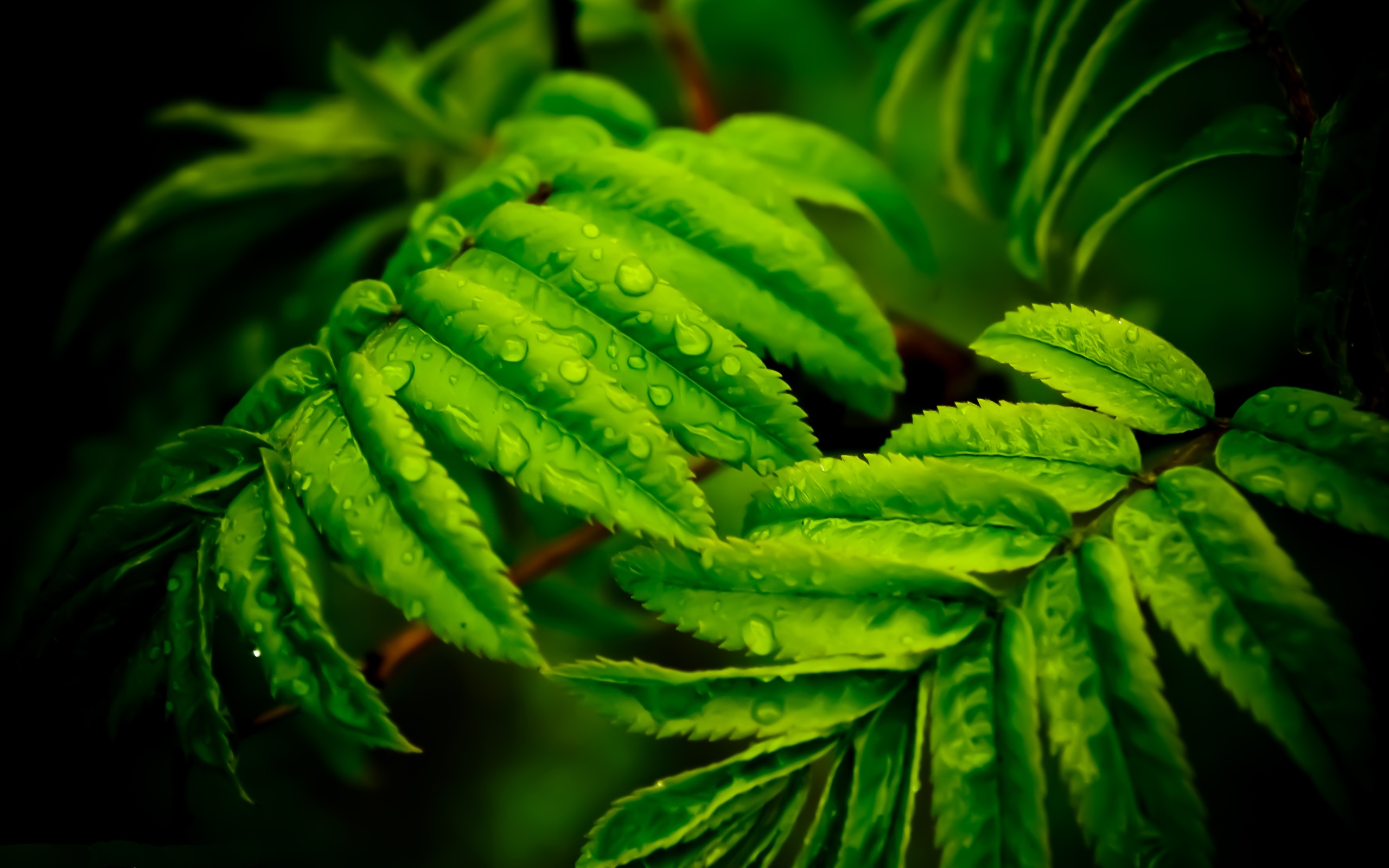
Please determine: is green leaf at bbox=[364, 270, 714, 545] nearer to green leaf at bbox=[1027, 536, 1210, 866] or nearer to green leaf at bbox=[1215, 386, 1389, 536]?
green leaf at bbox=[1027, 536, 1210, 866]

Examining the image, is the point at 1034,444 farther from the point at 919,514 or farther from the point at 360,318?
the point at 360,318

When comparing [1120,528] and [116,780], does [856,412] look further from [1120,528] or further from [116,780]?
→ [116,780]

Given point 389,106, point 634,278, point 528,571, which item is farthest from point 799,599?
point 389,106

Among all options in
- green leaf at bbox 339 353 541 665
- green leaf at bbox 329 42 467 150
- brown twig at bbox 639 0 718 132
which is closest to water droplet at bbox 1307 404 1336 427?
green leaf at bbox 339 353 541 665

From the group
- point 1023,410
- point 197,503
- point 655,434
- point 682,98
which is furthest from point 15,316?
point 1023,410

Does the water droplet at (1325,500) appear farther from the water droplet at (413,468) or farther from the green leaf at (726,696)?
the water droplet at (413,468)

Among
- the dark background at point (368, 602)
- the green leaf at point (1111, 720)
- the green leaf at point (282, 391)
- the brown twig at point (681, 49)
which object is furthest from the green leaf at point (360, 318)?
the brown twig at point (681, 49)
